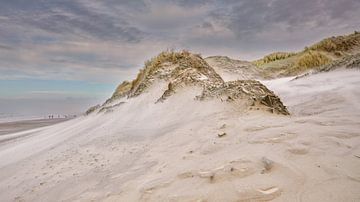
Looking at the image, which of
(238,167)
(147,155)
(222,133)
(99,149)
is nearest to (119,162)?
(147,155)

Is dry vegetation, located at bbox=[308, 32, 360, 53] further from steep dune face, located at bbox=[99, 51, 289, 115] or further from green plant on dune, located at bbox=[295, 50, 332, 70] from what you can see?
steep dune face, located at bbox=[99, 51, 289, 115]

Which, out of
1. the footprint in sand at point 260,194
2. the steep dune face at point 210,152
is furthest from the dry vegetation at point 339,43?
the footprint in sand at point 260,194

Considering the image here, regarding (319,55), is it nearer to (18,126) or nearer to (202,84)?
(202,84)

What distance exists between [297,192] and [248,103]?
3.13 metres

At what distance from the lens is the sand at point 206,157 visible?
2.75m

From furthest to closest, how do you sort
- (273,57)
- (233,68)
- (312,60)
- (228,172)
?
(273,57) < (312,60) < (233,68) < (228,172)

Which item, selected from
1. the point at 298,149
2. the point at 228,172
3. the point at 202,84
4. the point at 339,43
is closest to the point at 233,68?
the point at 339,43

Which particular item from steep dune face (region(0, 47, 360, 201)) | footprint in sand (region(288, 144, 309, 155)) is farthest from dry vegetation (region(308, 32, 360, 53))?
footprint in sand (region(288, 144, 309, 155))

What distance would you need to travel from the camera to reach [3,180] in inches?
209

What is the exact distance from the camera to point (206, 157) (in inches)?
149

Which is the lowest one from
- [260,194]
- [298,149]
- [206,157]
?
[260,194]

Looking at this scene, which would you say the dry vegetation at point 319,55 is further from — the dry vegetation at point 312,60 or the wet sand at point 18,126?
the wet sand at point 18,126

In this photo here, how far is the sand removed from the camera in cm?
275

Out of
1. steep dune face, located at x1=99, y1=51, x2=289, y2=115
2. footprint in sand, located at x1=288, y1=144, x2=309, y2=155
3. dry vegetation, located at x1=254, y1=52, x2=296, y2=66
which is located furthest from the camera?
dry vegetation, located at x1=254, y1=52, x2=296, y2=66
